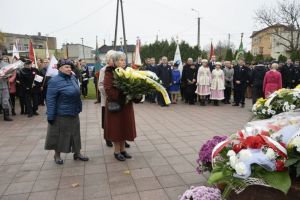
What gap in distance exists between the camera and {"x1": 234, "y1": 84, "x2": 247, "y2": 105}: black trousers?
490 inches

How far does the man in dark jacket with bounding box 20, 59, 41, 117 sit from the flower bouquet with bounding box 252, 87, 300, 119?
851 centimetres

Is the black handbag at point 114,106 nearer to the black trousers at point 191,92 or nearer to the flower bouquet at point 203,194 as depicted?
the flower bouquet at point 203,194

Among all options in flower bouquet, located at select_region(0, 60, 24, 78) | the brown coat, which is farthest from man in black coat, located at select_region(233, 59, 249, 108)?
flower bouquet, located at select_region(0, 60, 24, 78)

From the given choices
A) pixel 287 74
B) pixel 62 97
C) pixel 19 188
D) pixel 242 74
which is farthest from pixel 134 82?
pixel 287 74

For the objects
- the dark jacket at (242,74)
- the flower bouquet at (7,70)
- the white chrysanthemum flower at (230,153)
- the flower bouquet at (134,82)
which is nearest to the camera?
the white chrysanthemum flower at (230,153)

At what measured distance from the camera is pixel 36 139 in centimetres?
725

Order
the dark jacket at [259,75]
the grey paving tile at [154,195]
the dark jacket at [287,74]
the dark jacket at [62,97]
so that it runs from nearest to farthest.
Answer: the grey paving tile at [154,195] < the dark jacket at [62,97] < the dark jacket at [259,75] < the dark jacket at [287,74]

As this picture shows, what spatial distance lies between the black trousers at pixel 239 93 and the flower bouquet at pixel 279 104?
8.86 m

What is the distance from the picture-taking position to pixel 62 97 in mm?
5098

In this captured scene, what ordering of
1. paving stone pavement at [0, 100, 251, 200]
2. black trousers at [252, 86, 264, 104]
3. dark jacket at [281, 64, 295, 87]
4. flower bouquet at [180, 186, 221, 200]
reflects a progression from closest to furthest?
flower bouquet at [180, 186, 221, 200]
paving stone pavement at [0, 100, 251, 200]
black trousers at [252, 86, 264, 104]
dark jacket at [281, 64, 295, 87]

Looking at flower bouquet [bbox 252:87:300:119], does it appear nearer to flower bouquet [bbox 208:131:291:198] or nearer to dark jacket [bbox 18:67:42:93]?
flower bouquet [bbox 208:131:291:198]

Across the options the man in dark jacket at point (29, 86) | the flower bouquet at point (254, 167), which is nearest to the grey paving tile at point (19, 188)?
the flower bouquet at point (254, 167)

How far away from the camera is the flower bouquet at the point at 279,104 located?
3.42 metres

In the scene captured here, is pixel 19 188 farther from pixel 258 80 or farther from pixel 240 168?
pixel 258 80
